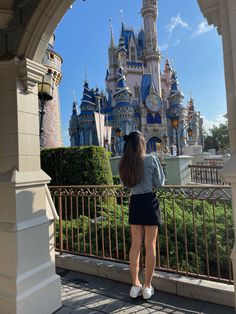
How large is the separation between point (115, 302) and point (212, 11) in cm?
312

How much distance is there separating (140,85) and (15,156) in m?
58.7

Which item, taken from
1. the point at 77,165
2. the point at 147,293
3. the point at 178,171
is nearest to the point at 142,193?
the point at 147,293

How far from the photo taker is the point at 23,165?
2889mm

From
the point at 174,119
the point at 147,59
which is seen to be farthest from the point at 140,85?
the point at 174,119

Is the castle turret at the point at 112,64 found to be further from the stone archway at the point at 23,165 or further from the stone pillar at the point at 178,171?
the stone archway at the point at 23,165

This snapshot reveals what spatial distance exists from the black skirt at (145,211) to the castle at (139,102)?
41.5 metres

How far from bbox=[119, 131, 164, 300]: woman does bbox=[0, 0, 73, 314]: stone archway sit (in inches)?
39.7

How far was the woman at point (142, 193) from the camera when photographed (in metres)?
2.95

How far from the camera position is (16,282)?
2680mm

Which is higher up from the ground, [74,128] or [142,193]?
[74,128]

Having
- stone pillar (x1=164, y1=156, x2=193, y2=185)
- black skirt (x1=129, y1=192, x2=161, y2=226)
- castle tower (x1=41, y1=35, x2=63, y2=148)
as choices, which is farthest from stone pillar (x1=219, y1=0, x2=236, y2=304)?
castle tower (x1=41, y1=35, x2=63, y2=148)

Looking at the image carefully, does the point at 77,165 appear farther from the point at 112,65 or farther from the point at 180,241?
the point at 112,65

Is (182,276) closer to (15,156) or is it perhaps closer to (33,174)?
(33,174)

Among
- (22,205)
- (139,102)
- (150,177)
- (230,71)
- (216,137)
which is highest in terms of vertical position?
(139,102)
